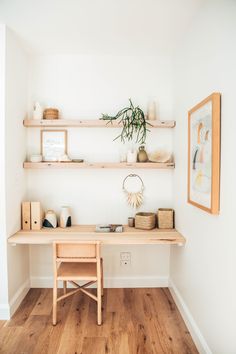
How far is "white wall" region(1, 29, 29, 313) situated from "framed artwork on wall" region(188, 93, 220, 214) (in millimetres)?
1585

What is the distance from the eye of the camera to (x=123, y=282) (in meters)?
2.89

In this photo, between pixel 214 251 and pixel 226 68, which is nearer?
pixel 226 68

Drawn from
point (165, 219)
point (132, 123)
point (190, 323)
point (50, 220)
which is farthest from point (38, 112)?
point (190, 323)

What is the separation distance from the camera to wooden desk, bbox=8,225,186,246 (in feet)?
7.66

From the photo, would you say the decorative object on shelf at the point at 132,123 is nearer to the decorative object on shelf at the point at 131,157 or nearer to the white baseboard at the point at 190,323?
the decorative object on shelf at the point at 131,157

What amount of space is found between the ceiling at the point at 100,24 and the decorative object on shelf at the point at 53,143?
85 cm

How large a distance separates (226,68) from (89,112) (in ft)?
5.34

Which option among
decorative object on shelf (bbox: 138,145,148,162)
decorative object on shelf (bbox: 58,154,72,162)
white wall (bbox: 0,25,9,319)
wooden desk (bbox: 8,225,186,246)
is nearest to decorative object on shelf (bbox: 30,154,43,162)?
decorative object on shelf (bbox: 58,154,72,162)

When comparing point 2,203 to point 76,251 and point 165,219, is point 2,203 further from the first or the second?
point 165,219

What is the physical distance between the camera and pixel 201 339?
1.86 m

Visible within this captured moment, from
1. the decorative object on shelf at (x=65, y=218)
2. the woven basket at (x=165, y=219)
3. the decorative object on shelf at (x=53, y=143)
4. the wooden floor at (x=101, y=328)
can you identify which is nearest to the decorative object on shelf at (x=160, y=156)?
the woven basket at (x=165, y=219)

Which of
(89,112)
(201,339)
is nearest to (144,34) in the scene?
(89,112)

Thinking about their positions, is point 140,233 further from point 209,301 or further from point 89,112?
point 89,112

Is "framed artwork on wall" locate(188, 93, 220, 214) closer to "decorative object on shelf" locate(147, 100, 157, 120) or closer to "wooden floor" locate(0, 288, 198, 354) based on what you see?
"decorative object on shelf" locate(147, 100, 157, 120)
